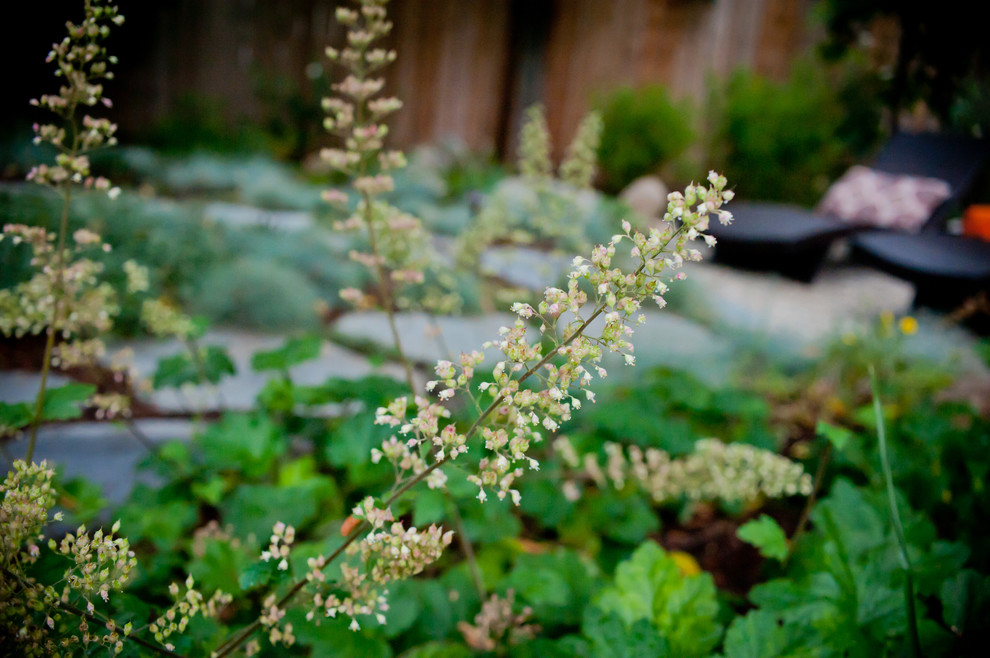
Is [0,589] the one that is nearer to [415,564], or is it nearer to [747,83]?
[415,564]

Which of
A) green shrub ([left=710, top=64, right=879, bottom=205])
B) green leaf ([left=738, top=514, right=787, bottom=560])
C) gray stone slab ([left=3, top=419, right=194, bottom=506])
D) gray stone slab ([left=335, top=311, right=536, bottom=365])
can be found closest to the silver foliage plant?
green leaf ([left=738, top=514, right=787, bottom=560])

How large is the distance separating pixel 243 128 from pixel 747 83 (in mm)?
5334

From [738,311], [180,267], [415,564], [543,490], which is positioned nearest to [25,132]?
[180,267]

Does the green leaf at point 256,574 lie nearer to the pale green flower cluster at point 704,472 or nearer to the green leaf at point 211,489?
the green leaf at point 211,489

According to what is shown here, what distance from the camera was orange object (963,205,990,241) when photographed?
472 cm

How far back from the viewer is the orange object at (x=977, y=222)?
4.72m

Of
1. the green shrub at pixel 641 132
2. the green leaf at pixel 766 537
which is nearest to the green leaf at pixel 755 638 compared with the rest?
the green leaf at pixel 766 537

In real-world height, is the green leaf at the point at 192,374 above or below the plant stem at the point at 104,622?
below

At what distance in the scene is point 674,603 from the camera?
108 centimetres

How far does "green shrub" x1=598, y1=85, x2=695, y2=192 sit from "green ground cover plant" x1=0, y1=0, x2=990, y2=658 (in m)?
4.93

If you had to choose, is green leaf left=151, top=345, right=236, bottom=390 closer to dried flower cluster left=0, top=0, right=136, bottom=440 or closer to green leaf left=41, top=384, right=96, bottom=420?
dried flower cluster left=0, top=0, right=136, bottom=440

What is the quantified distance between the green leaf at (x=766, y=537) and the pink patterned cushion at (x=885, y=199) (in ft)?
14.3

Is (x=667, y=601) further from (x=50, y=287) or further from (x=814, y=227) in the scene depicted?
(x=814, y=227)

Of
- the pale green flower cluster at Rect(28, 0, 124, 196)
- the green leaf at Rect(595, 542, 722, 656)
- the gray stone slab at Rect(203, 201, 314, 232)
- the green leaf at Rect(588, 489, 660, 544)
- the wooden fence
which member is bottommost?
the green leaf at Rect(588, 489, 660, 544)
